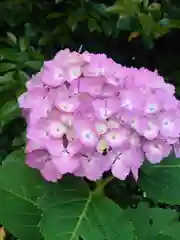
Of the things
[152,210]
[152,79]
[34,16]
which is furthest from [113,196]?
[34,16]

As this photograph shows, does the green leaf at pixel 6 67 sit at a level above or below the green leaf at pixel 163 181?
below

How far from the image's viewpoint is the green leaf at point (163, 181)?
129 centimetres

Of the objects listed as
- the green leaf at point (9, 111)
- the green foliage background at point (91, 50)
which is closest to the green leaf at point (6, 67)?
the green foliage background at point (91, 50)

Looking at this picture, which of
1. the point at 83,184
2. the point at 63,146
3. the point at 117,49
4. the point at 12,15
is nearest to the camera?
the point at 63,146

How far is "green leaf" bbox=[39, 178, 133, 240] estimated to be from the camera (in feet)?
3.91

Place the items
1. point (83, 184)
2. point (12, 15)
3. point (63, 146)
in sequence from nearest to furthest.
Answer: point (63, 146) < point (83, 184) < point (12, 15)

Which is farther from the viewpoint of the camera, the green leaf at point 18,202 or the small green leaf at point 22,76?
the small green leaf at point 22,76

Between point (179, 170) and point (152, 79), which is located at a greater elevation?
point (152, 79)

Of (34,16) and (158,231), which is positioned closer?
(158,231)

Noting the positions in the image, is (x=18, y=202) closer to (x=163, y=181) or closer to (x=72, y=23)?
(x=163, y=181)

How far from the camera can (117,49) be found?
2205mm

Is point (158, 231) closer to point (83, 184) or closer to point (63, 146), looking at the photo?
point (83, 184)

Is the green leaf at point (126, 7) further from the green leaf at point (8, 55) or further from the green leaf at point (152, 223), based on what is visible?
the green leaf at point (152, 223)

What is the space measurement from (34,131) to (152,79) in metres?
0.26
